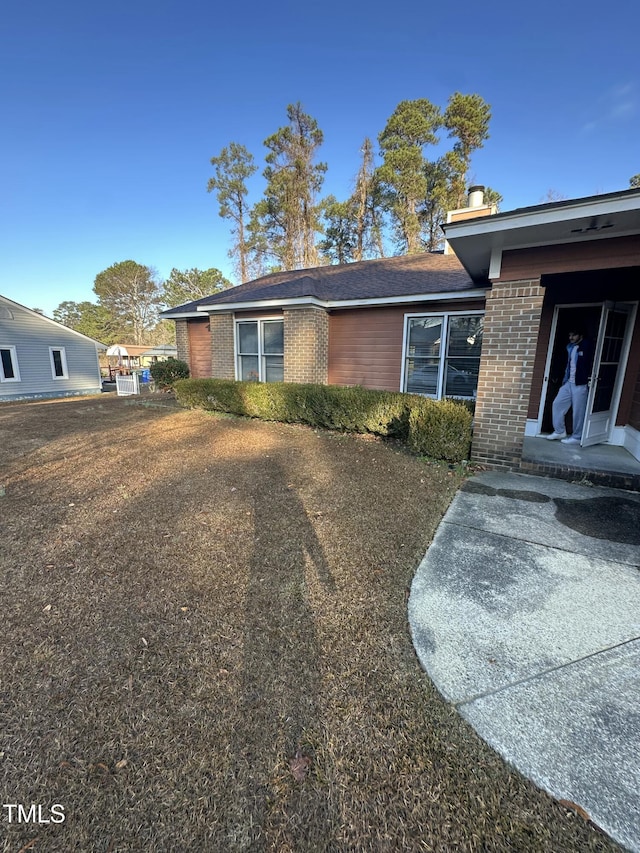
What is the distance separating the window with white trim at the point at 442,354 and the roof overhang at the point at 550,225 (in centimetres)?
269

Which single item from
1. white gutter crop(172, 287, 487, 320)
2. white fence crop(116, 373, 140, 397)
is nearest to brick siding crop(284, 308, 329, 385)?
white gutter crop(172, 287, 487, 320)

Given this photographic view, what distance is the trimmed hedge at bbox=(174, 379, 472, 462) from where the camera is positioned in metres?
5.14

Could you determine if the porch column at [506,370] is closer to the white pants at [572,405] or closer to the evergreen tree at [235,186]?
the white pants at [572,405]

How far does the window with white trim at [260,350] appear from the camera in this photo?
899cm

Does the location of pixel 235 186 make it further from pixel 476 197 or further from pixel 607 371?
pixel 607 371

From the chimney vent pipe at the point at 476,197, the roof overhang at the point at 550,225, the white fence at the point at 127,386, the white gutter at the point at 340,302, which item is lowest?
the white fence at the point at 127,386

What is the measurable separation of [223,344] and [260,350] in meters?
1.19

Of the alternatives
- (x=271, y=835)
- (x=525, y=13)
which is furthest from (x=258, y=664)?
(x=525, y=13)

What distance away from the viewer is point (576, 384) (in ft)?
17.6

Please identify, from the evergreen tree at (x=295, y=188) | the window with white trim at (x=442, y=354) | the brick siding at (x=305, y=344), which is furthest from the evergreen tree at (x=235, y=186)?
the window with white trim at (x=442, y=354)

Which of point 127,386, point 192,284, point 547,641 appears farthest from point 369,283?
point 192,284

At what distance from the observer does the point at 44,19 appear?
6.87 m

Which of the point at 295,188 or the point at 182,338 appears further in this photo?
the point at 295,188

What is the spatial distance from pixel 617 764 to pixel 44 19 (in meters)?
12.6
